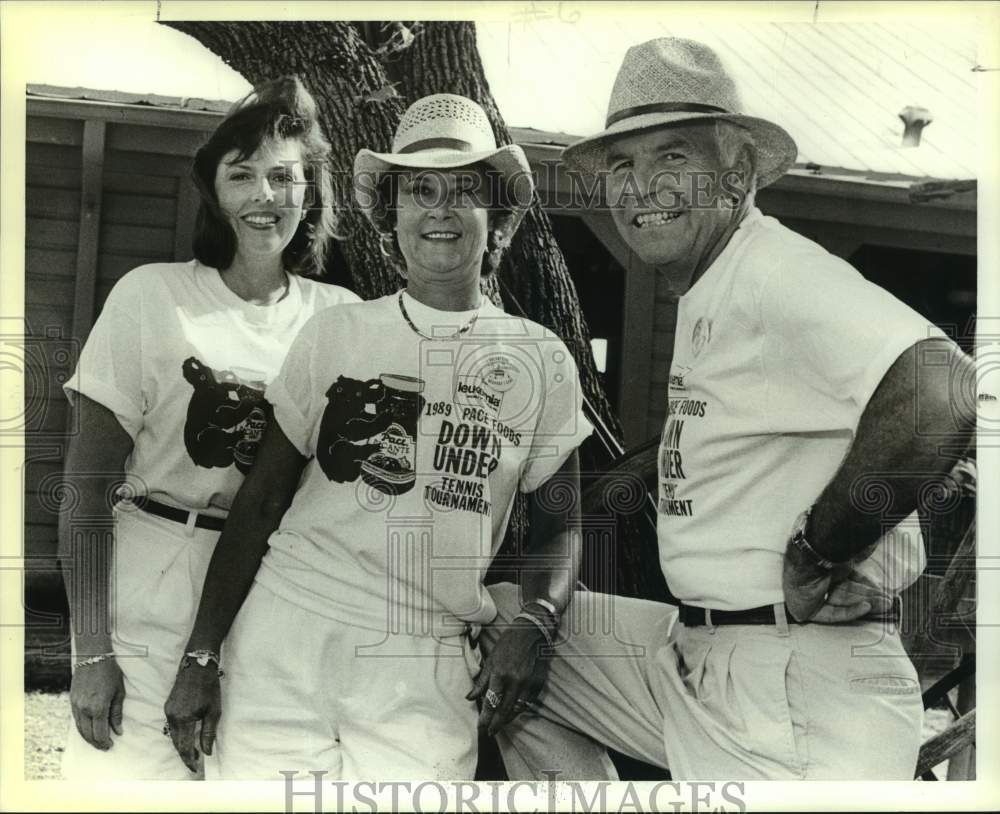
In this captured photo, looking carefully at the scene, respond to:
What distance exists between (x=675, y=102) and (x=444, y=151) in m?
0.71

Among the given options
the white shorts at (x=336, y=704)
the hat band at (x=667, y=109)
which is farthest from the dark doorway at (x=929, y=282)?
the white shorts at (x=336, y=704)

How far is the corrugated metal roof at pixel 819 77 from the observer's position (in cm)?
402

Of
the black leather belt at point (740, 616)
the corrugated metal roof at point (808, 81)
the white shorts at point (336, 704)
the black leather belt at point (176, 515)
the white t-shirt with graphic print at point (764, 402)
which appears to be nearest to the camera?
the white t-shirt with graphic print at point (764, 402)

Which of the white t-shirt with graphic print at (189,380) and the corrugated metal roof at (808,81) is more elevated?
the corrugated metal roof at (808,81)

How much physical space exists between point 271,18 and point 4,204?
3.39 ft

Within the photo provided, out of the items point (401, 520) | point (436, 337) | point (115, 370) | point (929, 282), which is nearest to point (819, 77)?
point (929, 282)

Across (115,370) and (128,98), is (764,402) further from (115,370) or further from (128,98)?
(128,98)

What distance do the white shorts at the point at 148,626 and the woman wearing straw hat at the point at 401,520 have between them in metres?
0.07

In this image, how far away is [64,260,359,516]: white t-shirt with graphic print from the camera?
3.87m

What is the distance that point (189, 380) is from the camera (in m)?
3.87

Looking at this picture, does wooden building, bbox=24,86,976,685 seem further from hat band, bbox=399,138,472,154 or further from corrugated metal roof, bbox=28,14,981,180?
hat band, bbox=399,138,472,154

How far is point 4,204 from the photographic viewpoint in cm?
404

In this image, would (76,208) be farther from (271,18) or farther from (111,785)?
(111,785)

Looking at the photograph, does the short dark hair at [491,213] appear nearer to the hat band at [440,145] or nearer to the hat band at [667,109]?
the hat band at [440,145]
